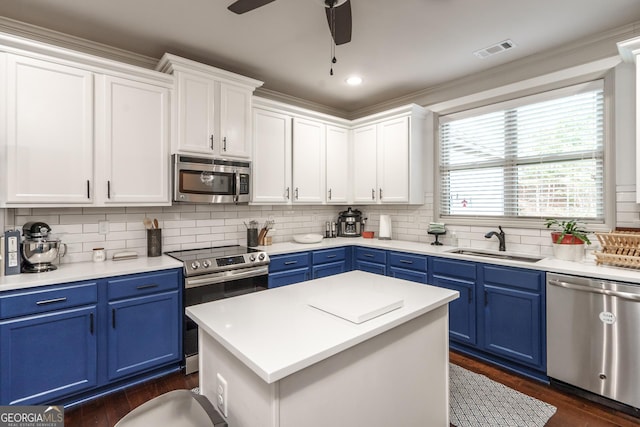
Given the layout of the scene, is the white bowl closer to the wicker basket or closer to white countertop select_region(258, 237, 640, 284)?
white countertop select_region(258, 237, 640, 284)

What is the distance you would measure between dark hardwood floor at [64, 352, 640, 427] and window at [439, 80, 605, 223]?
1.50 metres

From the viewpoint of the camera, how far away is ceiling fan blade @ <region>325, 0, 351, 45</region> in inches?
75.8

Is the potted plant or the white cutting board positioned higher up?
the potted plant

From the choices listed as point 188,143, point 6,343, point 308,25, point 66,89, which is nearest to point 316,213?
point 188,143

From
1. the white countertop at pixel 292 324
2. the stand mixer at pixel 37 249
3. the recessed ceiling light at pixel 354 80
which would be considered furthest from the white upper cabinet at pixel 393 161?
the stand mixer at pixel 37 249

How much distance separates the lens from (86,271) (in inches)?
92.0

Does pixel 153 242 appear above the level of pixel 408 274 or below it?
above

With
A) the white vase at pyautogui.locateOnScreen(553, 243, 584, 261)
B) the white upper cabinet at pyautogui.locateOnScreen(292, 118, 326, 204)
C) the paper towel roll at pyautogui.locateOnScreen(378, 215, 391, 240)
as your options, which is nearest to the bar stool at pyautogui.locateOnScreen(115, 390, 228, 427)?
the white upper cabinet at pyautogui.locateOnScreen(292, 118, 326, 204)

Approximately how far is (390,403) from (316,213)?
323 cm

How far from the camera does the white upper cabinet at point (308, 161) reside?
3.89 metres

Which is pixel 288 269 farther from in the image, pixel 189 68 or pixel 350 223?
pixel 189 68

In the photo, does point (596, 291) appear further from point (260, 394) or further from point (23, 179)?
point (23, 179)

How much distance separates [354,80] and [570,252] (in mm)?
2691

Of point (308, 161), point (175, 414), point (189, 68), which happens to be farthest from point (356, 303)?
point (308, 161)
